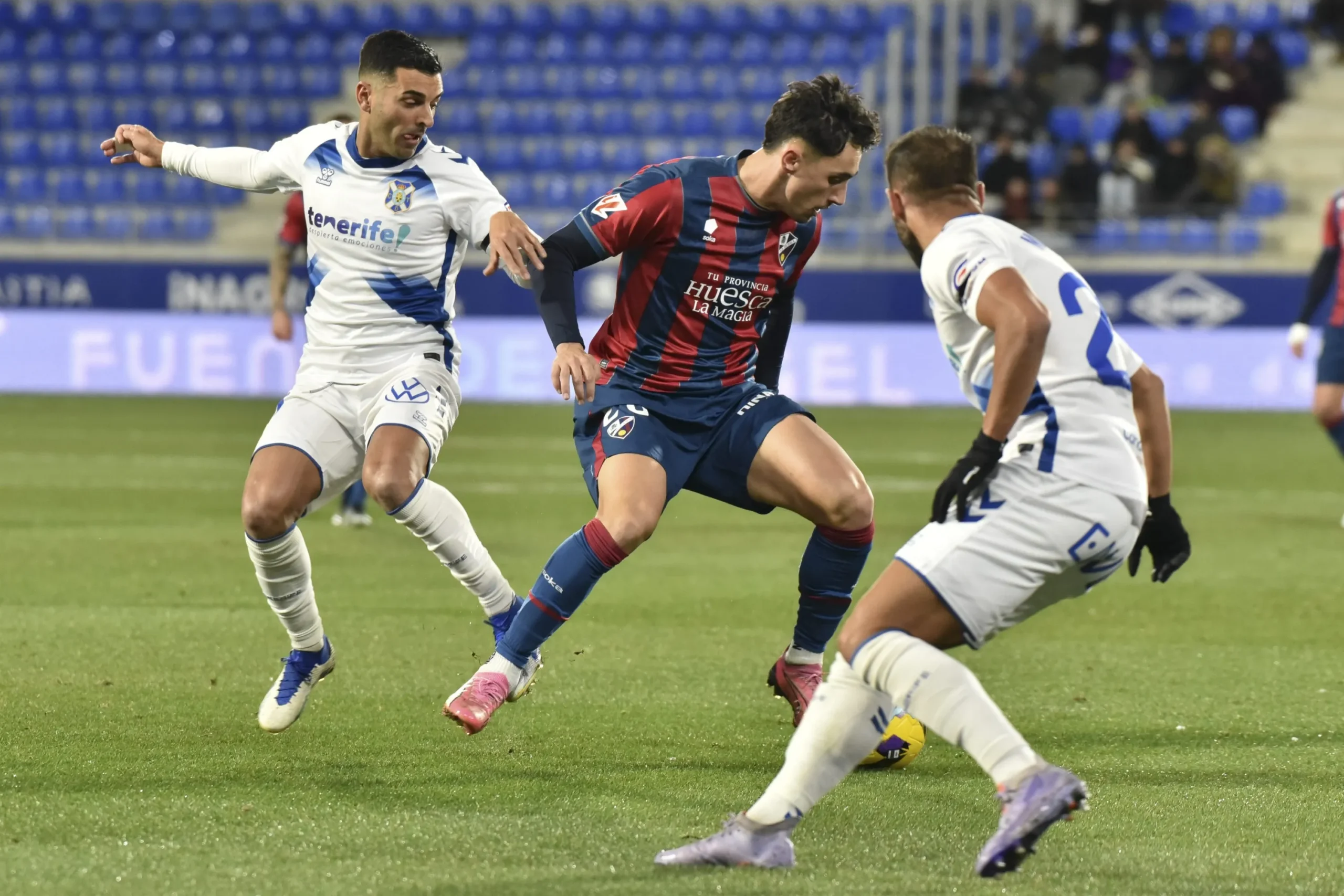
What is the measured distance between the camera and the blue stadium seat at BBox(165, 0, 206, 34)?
25859mm

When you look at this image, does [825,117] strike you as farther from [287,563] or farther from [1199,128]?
[1199,128]

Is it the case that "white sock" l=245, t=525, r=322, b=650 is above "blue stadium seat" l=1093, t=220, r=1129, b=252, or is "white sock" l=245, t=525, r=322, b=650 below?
above

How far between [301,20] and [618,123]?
5.44 m

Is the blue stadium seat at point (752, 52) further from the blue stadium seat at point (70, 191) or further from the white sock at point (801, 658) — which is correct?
the white sock at point (801, 658)

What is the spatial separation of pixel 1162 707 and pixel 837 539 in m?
1.30

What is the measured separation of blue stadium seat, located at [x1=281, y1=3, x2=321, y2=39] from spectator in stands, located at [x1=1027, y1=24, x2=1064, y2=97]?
33.6 ft

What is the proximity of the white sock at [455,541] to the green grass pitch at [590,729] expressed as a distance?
38 centimetres

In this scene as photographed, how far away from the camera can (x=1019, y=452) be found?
3.89 metres

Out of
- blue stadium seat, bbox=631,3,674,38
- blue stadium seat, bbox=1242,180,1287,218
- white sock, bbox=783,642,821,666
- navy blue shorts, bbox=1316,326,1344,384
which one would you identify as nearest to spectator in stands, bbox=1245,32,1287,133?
blue stadium seat, bbox=1242,180,1287,218

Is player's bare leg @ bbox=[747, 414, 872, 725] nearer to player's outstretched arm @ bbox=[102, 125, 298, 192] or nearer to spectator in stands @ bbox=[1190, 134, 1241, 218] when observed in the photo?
player's outstretched arm @ bbox=[102, 125, 298, 192]

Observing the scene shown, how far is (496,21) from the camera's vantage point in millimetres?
25578

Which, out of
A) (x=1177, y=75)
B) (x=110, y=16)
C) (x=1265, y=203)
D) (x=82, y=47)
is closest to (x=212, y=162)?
(x=1265, y=203)

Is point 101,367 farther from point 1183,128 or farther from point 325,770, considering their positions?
point 325,770

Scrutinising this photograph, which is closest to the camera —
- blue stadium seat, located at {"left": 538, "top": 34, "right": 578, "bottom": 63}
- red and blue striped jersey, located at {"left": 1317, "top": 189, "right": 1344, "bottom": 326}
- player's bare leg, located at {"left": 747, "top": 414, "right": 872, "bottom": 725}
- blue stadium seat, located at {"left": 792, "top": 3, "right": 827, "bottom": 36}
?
player's bare leg, located at {"left": 747, "top": 414, "right": 872, "bottom": 725}
